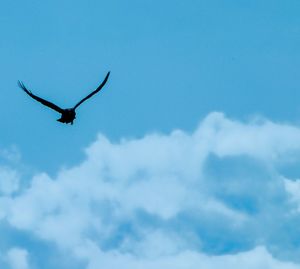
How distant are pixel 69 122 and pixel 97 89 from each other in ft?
7.16

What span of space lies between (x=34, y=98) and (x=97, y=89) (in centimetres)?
317

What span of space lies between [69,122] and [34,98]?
222 centimetres

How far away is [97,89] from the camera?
84.4m

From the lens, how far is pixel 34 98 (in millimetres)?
83938

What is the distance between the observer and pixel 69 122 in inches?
3337
